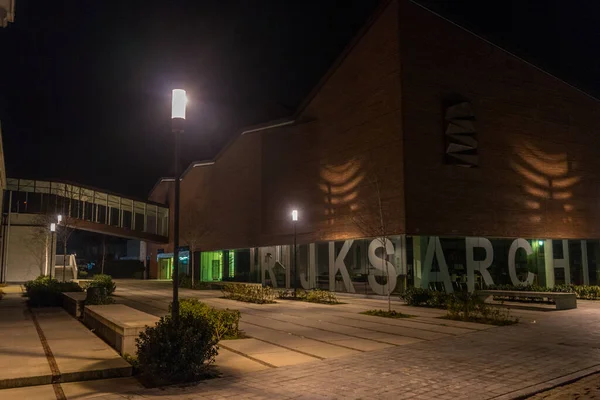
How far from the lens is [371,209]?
2809 centimetres

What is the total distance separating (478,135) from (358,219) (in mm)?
8534

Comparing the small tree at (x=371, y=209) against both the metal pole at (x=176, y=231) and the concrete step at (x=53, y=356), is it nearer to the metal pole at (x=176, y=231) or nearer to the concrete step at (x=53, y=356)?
the concrete step at (x=53, y=356)

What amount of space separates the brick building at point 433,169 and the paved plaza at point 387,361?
351 inches

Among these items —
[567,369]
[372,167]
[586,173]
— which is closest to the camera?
[567,369]

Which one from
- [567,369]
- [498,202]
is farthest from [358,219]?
[567,369]

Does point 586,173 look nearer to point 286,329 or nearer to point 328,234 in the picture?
point 328,234

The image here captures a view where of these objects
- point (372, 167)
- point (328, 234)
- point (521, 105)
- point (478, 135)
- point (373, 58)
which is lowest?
point (328, 234)

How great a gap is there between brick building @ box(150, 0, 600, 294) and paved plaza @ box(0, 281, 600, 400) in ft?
29.2

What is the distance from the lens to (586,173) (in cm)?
3356

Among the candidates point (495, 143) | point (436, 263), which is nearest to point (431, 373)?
point (436, 263)

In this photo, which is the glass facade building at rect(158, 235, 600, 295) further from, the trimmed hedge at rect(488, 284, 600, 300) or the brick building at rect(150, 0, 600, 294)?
the trimmed hedge at rect(488, 284, 600, 300)

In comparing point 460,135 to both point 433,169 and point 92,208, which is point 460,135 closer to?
point 433,169

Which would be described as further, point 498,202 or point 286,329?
point 498,202

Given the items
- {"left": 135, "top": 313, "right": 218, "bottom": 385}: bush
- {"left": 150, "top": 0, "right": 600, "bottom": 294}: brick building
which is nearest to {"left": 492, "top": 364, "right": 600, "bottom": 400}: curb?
{"left": 135, "top": 313, "right": 218, "bottom": 385}: bush
